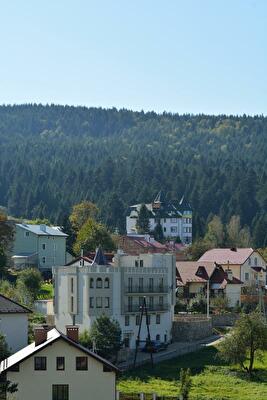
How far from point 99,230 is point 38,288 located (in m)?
24.5

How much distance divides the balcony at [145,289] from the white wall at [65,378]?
24845 mm

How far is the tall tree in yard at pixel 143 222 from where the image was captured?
15191 centimetres

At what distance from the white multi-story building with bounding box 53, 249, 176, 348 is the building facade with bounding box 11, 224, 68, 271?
33.8 meters

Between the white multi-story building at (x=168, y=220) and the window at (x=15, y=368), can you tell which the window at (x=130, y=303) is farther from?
the white multi-story building at (x=168, y=220)

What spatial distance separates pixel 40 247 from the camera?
A: 108 meters

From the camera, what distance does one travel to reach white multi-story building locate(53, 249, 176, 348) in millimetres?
69875

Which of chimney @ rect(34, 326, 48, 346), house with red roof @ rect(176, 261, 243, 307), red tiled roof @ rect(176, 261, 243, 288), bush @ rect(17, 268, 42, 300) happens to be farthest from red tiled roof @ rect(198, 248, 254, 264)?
chimney @ rect(34, 326, 48, 346)

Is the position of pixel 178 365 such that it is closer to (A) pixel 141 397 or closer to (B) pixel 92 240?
(A) pixel 141 397

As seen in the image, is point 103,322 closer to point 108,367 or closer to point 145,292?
point 145,292

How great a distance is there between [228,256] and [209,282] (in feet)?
33.9

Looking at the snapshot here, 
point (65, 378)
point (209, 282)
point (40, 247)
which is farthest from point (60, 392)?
point (40, 247)

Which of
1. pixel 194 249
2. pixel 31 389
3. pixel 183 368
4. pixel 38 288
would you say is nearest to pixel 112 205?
pixel 194 249

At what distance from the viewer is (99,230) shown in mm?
107438

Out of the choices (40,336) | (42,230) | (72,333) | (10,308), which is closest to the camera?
(40,336)
